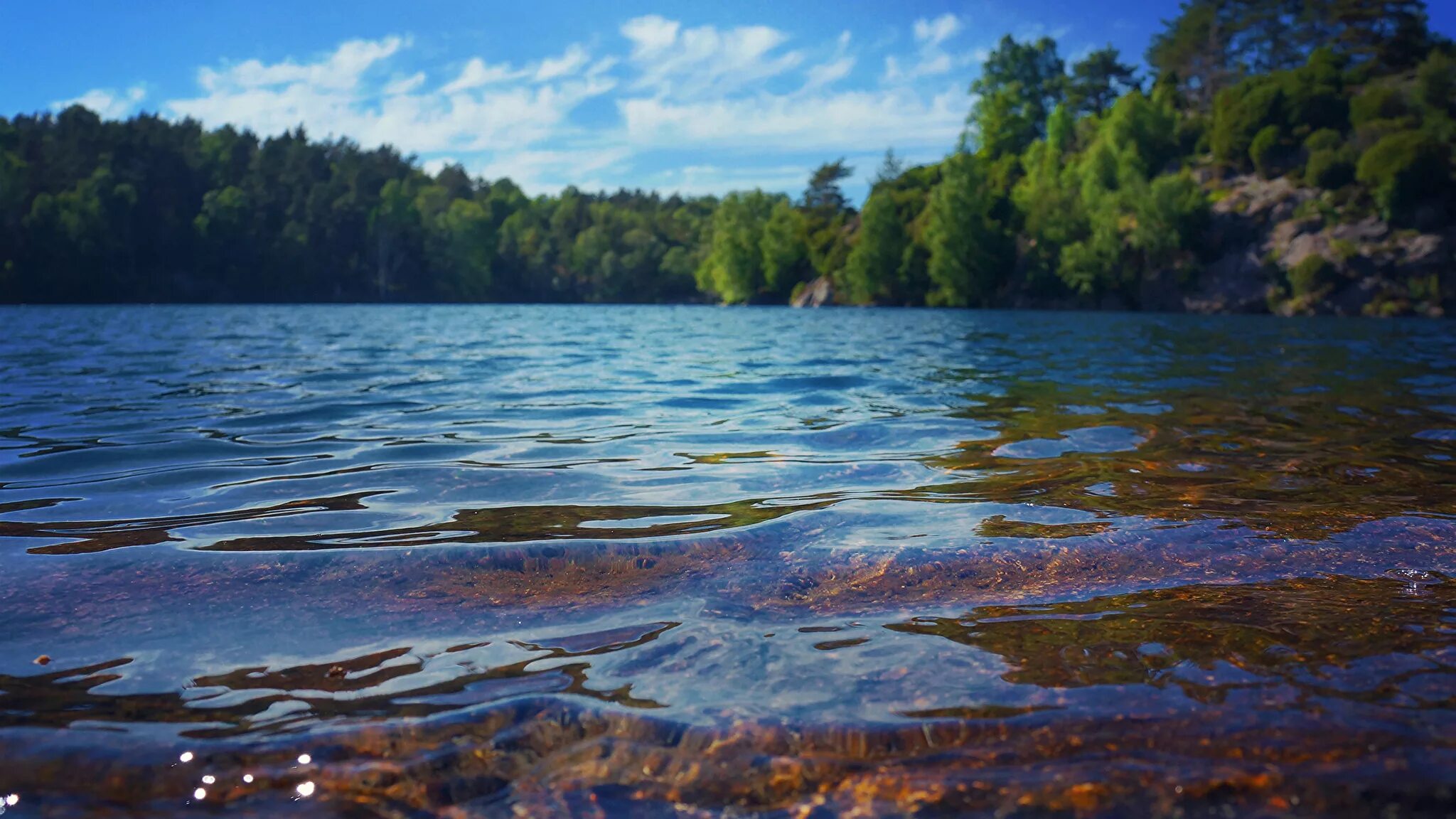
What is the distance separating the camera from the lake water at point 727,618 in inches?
86.4

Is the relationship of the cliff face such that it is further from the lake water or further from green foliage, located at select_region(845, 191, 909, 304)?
the lake water

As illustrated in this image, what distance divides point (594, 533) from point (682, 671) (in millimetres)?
1840

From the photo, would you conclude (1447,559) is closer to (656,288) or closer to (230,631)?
(230,631)

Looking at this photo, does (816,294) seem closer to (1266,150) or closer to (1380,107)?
(1266,150)

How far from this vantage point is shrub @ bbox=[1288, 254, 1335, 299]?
57594 millimetres

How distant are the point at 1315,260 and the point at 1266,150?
16688mm

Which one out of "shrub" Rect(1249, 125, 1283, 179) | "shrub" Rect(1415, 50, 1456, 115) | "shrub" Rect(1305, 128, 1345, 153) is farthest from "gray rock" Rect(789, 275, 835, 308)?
"shrub" Rect(1415, 50, 1456, 115)

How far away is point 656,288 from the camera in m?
132

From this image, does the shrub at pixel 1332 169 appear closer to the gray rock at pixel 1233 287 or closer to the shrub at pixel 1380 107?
the shrub at pixel 1380 107

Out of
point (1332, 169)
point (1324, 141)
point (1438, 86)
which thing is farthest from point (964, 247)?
point (1438, 86)

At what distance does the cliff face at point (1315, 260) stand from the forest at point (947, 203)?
0.31 meters

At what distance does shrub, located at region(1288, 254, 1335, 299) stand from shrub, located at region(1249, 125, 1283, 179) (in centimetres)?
1585

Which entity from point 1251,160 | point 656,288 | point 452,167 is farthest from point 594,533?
point 452,167

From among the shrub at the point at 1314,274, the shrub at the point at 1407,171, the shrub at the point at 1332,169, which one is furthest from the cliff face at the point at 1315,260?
the shrub at the point at 1407,171
